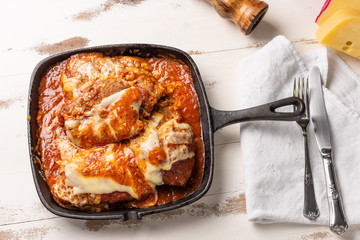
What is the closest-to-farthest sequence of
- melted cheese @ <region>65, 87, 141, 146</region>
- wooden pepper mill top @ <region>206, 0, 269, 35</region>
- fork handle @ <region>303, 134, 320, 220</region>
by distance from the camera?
melted cheese @ <region>65, 87, 141, 146</region> → fork handle @ <region>303, 134, 320, 220</region> → wooden pepper mill top @ <region>206, 0, 269, 35</region>

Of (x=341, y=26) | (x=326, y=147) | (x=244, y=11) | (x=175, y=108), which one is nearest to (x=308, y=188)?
(x=326, y=147)

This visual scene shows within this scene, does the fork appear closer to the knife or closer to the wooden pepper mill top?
the knife

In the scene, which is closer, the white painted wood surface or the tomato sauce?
the tomato sauce

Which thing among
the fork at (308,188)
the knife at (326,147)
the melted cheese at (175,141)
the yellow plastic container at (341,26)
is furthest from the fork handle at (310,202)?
the yellow plastic container at (341,26)

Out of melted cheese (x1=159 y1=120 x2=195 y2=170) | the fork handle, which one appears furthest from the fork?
melted cheese (x1=159 y1=120 x2=195 y2=170)

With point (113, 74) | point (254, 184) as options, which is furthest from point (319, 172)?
point (113, 74)

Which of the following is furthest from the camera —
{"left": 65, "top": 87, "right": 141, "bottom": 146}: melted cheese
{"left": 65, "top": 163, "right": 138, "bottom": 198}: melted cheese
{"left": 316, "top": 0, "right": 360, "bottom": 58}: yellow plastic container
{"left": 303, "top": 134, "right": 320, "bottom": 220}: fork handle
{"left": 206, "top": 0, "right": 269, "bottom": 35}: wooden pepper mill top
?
{"left": 206, "top": 0, "right": 269, "bottom": 35}: wooden pepper mill top

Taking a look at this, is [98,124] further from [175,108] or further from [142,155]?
[175,108]
